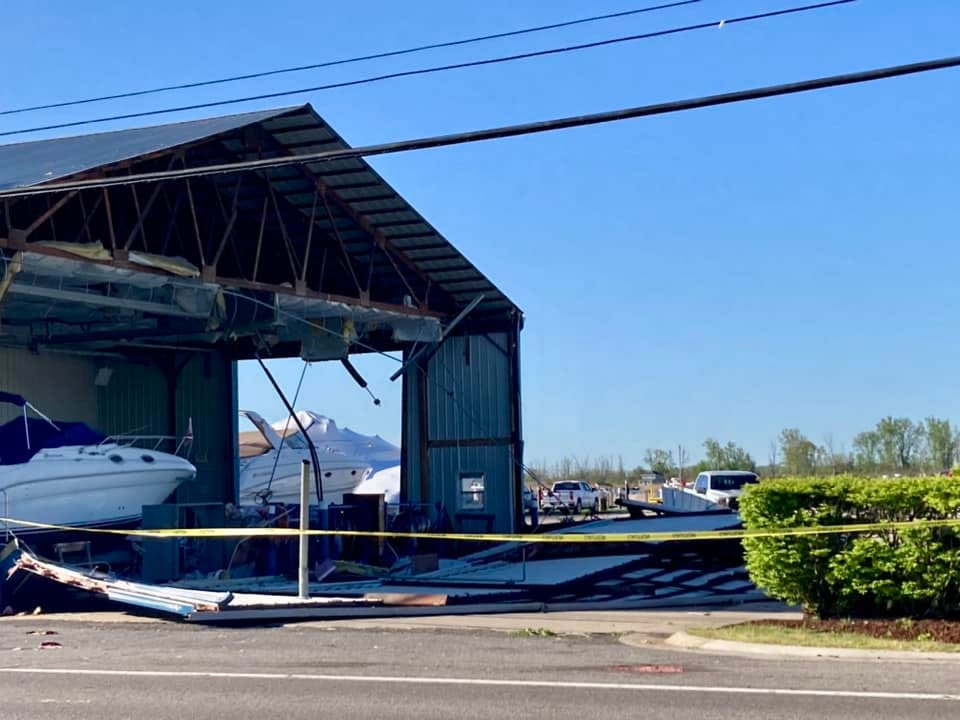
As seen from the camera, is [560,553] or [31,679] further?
[560,553]

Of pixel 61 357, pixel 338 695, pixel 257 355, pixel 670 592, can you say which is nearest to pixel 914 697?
pixel 338 695

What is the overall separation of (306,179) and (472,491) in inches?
336

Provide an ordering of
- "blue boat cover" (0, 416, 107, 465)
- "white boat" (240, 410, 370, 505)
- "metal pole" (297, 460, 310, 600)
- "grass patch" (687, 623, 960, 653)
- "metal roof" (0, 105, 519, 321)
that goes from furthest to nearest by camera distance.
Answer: "white boat" (240, 410, 370, 505) → "blue boat cover" (0, 416, 107, 465) → "metal roof" (0, 105, 519, 321) → "metal pole" (297, 460, 310, 600) → "grass patch" (687, 623, 960, 653)

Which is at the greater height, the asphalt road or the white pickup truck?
the white pickup truck

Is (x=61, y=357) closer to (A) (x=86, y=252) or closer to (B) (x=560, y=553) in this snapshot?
(A) (x=86, y=252)

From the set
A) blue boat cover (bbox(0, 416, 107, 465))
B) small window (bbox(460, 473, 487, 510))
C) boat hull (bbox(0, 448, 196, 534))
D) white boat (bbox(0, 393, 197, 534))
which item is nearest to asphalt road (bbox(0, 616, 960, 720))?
boat hull (bbox(0, 448, 196, 534))

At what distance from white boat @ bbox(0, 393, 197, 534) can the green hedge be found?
13297mm

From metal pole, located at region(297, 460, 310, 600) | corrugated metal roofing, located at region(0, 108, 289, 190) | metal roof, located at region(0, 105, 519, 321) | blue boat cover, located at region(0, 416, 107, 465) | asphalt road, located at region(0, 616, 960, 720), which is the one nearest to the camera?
asphalt road, located at region(0, 616, 960, 720)

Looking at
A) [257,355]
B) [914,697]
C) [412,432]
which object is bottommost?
[914,697]

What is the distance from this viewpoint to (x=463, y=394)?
2962cm

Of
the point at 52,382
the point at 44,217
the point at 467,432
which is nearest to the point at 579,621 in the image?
the point at 44,217

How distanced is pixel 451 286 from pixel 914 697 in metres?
20.3

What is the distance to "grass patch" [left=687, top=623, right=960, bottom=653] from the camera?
12.2 metres

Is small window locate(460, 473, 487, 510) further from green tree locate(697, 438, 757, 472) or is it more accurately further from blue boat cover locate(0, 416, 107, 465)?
green tree locate(697, 438, 757, 472)
